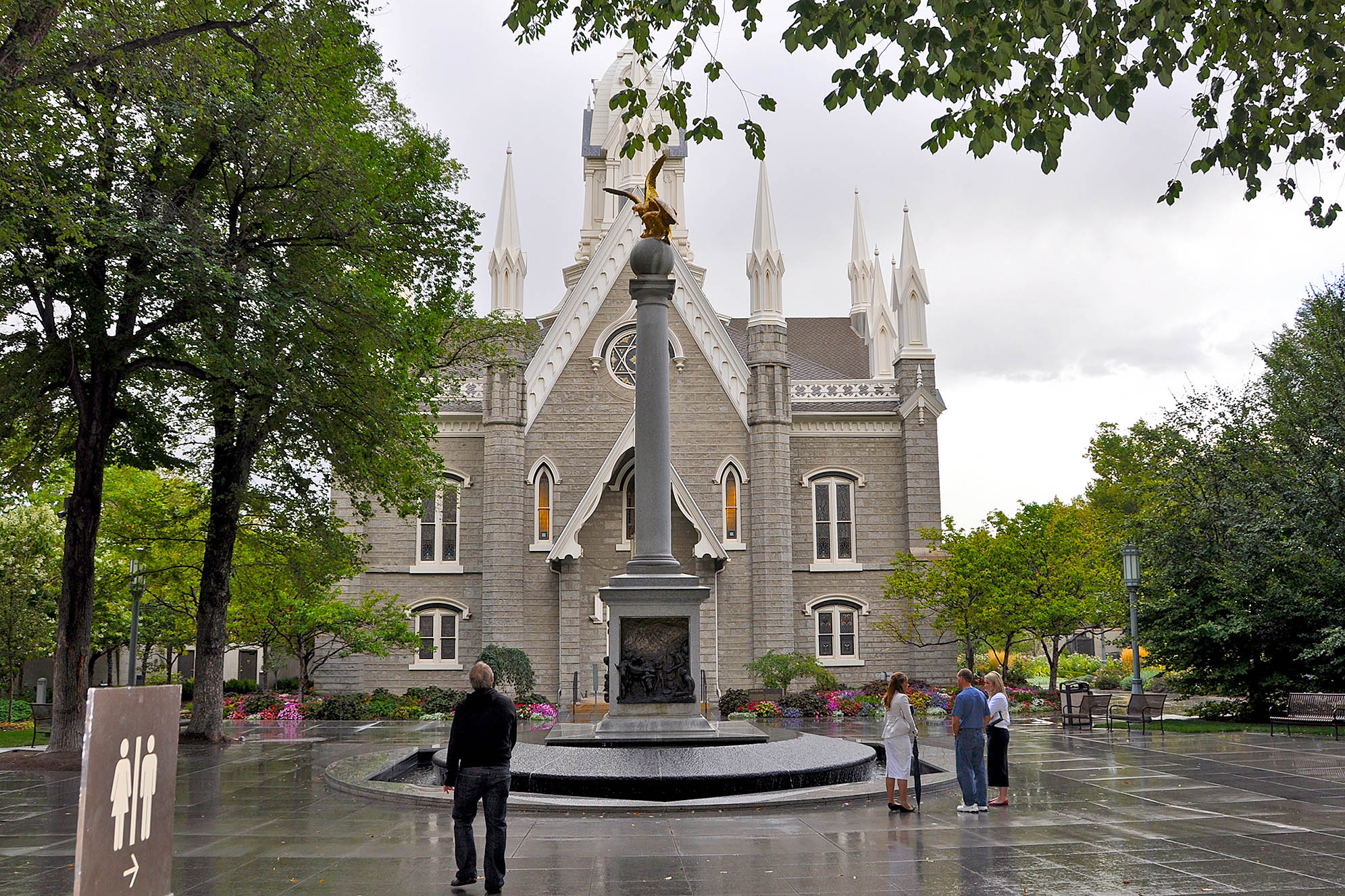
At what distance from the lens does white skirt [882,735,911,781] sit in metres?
11.7

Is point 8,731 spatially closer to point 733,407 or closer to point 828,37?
point 733,407

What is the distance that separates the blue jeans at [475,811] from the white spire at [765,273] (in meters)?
27.8

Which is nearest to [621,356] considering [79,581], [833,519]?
[833,519]

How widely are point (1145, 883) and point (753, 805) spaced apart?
16.2 feet

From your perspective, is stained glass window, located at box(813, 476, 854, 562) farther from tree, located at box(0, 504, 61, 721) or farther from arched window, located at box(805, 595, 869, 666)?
tree, located at box(0, 504, 61, 721)

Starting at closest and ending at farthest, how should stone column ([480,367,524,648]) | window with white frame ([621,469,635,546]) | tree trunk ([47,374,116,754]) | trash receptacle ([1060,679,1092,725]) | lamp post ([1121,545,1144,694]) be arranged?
tree trunk ([47,374,116,754])
trash receptacle ([1060,679,1092,725])
lamp post ([1121,545,1144,694])
stone column ([480,367,524,648])
window with white frame ([621,469,635,546])

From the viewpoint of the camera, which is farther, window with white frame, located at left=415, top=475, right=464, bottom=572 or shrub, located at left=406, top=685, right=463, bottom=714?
window with white frame, located at left=415, top=475, right=464, bottom=572

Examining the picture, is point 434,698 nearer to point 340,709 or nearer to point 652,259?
point 340,709

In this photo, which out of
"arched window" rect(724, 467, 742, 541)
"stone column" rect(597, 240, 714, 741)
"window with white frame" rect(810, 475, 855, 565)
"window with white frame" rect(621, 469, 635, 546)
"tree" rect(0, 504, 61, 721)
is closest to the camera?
"stone column" rect(597, 240, 714, 741)

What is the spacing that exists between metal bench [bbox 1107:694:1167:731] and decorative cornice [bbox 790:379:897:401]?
1316 centimetres

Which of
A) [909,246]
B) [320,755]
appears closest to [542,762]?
[320,755]

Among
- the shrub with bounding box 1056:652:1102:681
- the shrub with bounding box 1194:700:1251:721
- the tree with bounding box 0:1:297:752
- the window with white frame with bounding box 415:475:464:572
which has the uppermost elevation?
the tree with bounding box 0:1:297:752

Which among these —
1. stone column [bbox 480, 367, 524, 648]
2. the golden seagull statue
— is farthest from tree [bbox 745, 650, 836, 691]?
the golden seagull statue

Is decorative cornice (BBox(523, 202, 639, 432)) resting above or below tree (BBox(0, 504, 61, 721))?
above
